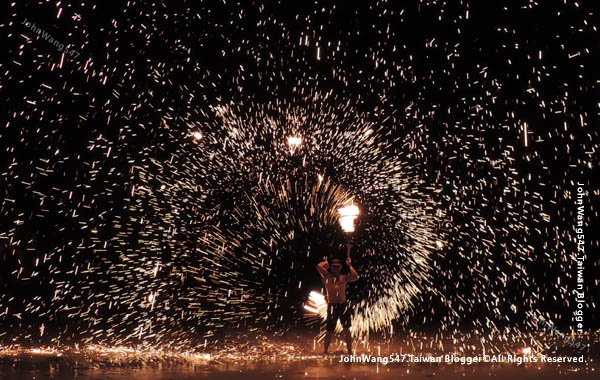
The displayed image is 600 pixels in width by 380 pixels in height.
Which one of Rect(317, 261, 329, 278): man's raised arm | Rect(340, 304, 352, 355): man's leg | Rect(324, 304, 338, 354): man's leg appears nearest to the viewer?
Rect(340, 304, 352, 355): man's leg

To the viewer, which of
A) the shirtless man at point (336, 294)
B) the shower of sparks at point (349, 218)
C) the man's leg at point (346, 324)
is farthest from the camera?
the shower of sparks at point (349, 218)

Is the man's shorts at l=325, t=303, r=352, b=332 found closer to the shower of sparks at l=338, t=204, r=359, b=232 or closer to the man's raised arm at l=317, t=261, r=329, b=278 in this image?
the man's raised arm at l=317, t=261, r=329, b=278

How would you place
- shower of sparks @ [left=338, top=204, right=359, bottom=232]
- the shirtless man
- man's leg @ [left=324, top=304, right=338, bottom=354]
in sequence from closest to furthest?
man's leg @ [left=324, top=304, right=338, bottom=354] < the shirtless man < shower of sparks @ [left=338, top=204, right=359, bottom=232]

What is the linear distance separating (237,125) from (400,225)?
4.71 m

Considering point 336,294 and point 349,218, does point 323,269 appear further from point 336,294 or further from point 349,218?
point 349,218

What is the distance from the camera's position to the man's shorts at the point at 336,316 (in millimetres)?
10961

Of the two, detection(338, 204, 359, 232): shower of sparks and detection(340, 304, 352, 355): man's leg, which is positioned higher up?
detection(338, 204, 359, 232): shower of sparks

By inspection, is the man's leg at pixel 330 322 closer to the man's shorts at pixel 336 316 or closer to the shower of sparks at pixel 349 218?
the man's shorts at pixel 336 316

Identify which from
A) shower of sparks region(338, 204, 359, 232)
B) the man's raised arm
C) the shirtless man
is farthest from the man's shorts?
shower of sparks region(338, 204, 359, 232)

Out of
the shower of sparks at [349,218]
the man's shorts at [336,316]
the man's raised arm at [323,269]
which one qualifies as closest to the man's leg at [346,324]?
the man's shorts at [336,316]

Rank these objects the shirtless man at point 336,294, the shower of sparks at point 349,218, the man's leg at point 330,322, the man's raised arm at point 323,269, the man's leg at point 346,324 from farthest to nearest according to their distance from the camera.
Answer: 1. the shower of sparks at point 349,218
2. the man's raised arm at point 323,269
3. the shirtless man at point 336,294
4. the man's leg at point 330,322
5. the man's leg at point 346,324

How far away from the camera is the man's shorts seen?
36.0 ft

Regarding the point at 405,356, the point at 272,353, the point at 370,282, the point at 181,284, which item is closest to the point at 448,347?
the point at 405,356

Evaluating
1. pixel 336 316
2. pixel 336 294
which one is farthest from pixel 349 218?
pixel 336 316
